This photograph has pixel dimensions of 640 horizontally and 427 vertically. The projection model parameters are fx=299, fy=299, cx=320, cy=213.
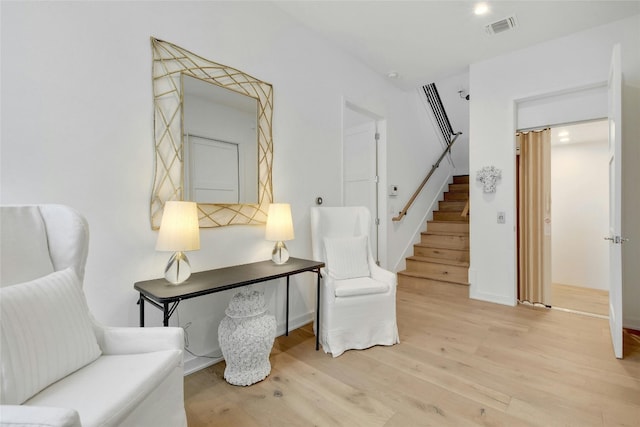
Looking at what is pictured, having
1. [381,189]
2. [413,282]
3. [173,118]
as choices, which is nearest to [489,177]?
[381,189]

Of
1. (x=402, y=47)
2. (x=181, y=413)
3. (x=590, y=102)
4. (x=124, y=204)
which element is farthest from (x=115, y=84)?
(x=590, y=102)

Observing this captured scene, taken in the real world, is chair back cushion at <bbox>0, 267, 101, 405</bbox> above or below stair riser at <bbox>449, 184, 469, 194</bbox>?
below

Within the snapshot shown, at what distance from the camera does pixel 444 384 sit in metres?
1.87

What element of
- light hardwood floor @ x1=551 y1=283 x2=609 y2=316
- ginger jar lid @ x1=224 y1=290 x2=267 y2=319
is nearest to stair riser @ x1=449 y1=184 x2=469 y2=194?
light hardwood floor @ x1=551 y1=283 x2=609 y2=316

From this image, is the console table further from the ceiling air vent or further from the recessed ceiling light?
the ceiling air vent

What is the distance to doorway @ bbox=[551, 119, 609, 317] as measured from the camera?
4.46 m

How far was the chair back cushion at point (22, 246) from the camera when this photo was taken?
1.19 m

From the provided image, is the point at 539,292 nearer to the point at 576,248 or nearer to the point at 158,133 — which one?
the point at 576,248

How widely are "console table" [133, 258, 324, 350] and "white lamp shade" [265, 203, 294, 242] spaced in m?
0.22

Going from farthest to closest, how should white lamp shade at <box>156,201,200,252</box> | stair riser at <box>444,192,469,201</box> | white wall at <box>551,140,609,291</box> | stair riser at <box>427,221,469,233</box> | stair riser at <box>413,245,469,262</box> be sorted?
stair riser at <box>444,192,469,201</box>, white wall at <box>551,140,609,291</box>, stair riser at <box>427,221,469,233</box>, stair riser at <box>413,245,469,262</box>, white lamp shade at <box>156,201,200,252</box>

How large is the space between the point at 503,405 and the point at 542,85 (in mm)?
3202

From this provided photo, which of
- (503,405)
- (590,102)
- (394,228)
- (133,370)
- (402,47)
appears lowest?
(503,405)

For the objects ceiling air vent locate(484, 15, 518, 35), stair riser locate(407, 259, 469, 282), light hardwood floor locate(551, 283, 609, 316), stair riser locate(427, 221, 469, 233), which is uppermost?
ceiling air vent locate(484, 15, 518, 35)

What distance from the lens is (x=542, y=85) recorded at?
322 centimetres
